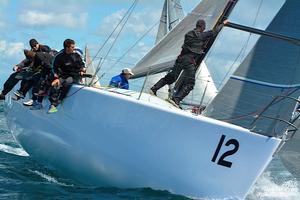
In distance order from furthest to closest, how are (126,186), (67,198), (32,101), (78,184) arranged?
(32,101), (78,184), (126,186), (67,198)

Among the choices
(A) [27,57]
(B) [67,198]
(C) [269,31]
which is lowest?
→ (B) [67,198]

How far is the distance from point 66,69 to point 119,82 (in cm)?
128

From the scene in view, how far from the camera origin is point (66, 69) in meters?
8.33

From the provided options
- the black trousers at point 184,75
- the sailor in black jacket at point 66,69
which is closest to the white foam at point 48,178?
the sailor in black jacket at point 66,69

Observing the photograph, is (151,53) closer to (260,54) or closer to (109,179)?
(260,54)

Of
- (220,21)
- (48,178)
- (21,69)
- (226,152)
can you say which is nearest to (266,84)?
(226,152)

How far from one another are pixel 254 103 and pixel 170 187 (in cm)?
173

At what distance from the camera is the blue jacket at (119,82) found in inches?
365

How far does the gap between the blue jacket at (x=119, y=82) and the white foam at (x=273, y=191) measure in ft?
9.10

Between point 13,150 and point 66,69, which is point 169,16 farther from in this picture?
point 66,69

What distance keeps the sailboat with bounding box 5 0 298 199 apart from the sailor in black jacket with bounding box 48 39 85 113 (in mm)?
150

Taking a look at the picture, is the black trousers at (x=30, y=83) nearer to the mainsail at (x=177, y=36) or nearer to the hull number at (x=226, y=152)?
the mainsail at (x=177, y=36)

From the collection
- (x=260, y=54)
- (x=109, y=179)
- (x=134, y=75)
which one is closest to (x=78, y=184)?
(x=109, y=179)

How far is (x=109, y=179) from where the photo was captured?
757cm
